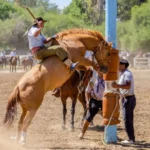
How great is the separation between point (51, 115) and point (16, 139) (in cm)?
433

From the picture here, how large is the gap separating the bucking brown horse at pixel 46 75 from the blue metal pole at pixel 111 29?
19 cm

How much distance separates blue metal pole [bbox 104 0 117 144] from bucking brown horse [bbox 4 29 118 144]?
0.19 meters

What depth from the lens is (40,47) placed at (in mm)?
10172

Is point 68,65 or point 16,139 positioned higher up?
point 68,65

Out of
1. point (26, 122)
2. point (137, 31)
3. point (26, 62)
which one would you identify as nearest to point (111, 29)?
point (26, 122)

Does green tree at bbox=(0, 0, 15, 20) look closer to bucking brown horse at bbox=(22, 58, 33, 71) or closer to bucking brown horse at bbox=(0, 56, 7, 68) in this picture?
bucking brown horse at bbox=(0, 56, 7, 68)


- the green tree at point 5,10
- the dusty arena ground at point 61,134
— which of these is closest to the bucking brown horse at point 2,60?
the dusty arena ground at point 61,134

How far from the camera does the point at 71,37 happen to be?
1050 centimetres

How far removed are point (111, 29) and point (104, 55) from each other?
1.77 feet

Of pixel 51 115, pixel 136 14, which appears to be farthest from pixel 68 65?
pixel 136 14

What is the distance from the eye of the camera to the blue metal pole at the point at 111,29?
10.4 meters

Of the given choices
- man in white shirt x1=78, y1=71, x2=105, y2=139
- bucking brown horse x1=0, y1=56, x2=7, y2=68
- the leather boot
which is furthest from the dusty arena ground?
bucking brown horse x1=0, y1=56, x2=7, y2=68

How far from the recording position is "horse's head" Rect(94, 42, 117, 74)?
10.4 metres

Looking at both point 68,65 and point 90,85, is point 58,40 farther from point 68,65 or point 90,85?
point 90,85
